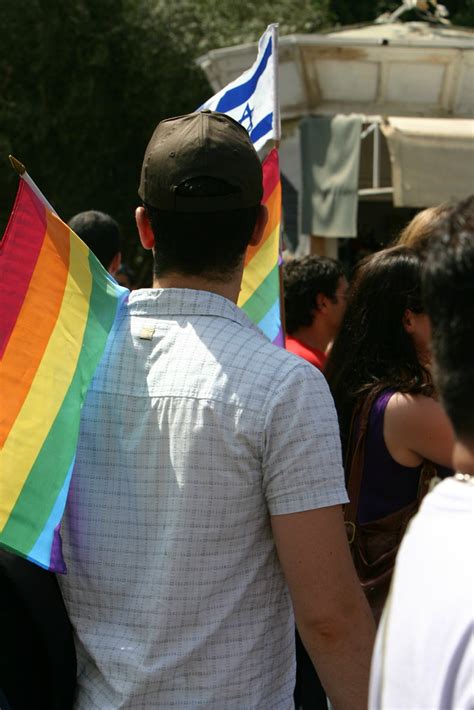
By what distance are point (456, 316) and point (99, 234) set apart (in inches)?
138

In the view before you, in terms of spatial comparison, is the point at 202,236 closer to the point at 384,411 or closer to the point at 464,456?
the point at 464,456

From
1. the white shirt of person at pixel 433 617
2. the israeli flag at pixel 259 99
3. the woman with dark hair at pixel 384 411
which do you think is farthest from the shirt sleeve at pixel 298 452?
the israeli flag at pixel 259 99

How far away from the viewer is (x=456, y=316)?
1125mm

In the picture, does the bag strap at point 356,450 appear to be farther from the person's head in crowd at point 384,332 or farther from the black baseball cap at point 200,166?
the black baseball cap at point 200,166

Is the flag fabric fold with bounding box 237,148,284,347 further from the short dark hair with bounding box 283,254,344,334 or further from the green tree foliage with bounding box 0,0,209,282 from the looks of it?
the green tree foliage with bounding box 0,0,209,282

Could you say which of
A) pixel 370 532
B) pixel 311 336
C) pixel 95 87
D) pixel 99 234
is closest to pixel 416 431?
pixel 370 532

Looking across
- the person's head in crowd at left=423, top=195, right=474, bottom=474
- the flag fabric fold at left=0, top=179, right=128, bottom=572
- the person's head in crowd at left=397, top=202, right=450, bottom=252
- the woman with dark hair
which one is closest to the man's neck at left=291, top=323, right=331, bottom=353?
the person's head in crowd at left=397, top=202, right=450, bottom=252

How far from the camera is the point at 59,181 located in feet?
49.8

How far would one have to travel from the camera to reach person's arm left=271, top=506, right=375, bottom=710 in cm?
170

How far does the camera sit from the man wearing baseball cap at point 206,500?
172 centimetres

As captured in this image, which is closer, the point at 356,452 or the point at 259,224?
the point at 259,224

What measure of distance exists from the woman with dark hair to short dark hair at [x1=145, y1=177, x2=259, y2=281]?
79cm

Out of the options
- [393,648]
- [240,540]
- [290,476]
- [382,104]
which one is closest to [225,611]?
[240,540]

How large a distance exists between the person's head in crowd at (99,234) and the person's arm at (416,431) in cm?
219
